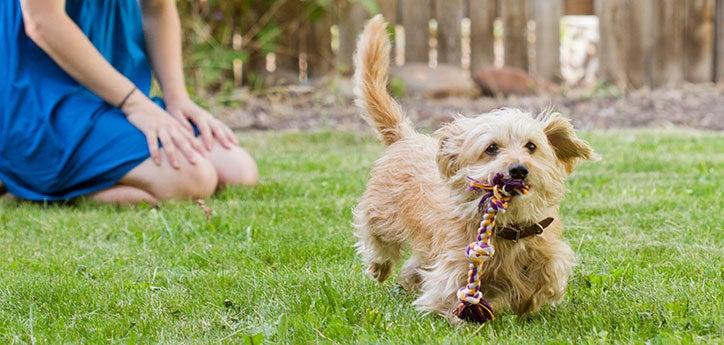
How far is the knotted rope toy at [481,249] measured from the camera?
313cm

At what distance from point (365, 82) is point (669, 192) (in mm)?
2228

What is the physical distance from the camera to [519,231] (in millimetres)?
3260

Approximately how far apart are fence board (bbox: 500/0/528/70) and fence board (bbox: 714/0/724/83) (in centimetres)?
185

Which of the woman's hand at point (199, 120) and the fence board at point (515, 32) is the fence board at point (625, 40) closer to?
the fence board at point (515, 32)

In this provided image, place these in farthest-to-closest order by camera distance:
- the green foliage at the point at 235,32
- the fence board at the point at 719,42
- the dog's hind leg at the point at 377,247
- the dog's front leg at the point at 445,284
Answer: the fence board at the point at 719,42, the green foliage at the point at 235,32, the dog's hind leg at the point at 377,247, the dog's front leg at the point at 445,284

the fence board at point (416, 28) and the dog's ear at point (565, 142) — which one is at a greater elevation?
the dog's ear at point (565, 142)

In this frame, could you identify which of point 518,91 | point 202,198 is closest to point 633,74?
point 518,91

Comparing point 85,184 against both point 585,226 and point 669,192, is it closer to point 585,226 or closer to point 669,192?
point 585,226

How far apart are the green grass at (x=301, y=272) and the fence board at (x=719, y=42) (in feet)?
15.6

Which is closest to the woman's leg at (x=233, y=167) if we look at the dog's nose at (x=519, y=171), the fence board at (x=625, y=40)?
the dog's nose at (x=519, y=171)

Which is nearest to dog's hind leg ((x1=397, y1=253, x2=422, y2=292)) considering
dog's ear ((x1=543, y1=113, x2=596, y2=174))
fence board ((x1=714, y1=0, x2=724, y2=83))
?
dog's ear ((x1=543, y1=113, x2=596, y2=174))

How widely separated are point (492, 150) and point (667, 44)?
822 cm

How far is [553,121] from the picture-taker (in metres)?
3.31

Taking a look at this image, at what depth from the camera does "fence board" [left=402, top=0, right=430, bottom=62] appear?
36.0 feet
